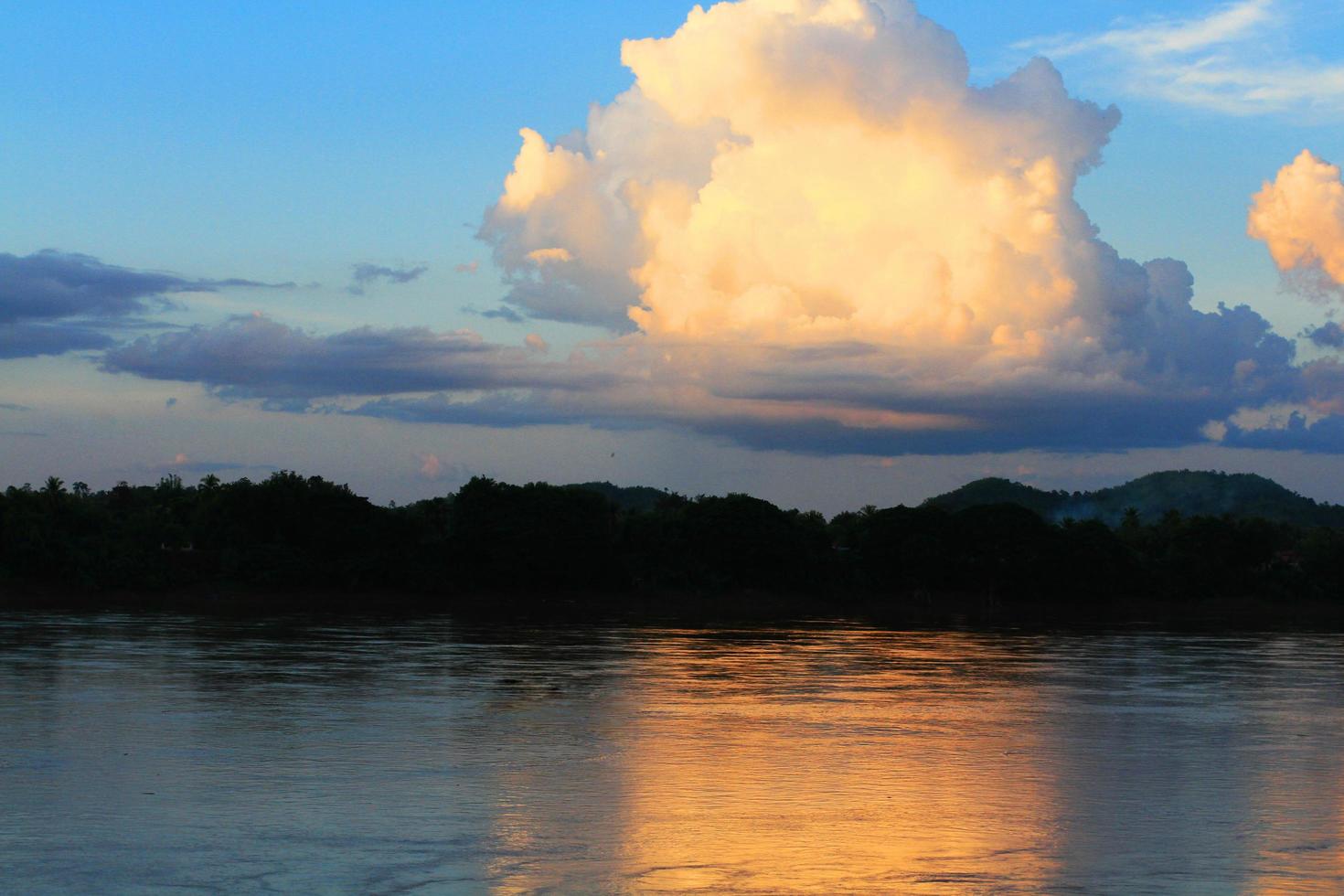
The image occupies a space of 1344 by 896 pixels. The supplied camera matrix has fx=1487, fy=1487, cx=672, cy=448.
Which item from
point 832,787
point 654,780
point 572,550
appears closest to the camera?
point 832,787

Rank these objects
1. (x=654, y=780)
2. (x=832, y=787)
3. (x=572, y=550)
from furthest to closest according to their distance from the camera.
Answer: (x=572, y=550) → (x=654, y=780) → (x=832, y=787)

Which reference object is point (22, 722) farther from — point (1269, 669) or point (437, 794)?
point (1269, 669)

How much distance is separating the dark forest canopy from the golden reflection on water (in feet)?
212

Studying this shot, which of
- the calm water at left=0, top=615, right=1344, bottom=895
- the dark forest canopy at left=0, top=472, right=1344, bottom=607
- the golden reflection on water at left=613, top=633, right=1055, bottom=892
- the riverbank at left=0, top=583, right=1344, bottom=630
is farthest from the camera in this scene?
the dark forest canopy at left=0, top=472, right=1344, bottom=607

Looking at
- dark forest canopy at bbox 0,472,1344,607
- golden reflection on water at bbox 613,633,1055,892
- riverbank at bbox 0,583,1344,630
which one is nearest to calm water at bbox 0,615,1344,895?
golden reflection on water at bbox 613,633,1055,892

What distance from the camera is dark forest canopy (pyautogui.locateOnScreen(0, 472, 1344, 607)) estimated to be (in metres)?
91.8

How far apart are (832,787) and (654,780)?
214 cm

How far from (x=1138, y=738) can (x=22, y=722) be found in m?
17.4

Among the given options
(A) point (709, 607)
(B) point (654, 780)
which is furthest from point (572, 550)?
(B) point (654, 780)

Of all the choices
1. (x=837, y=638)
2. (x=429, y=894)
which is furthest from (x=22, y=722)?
(x=837, y=638)

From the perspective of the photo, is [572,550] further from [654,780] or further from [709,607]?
[654,780]

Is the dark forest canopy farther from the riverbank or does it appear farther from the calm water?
the calm water

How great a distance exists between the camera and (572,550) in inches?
3900

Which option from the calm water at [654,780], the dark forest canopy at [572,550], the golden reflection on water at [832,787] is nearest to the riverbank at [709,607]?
the dark forest canopy at [572,550]
